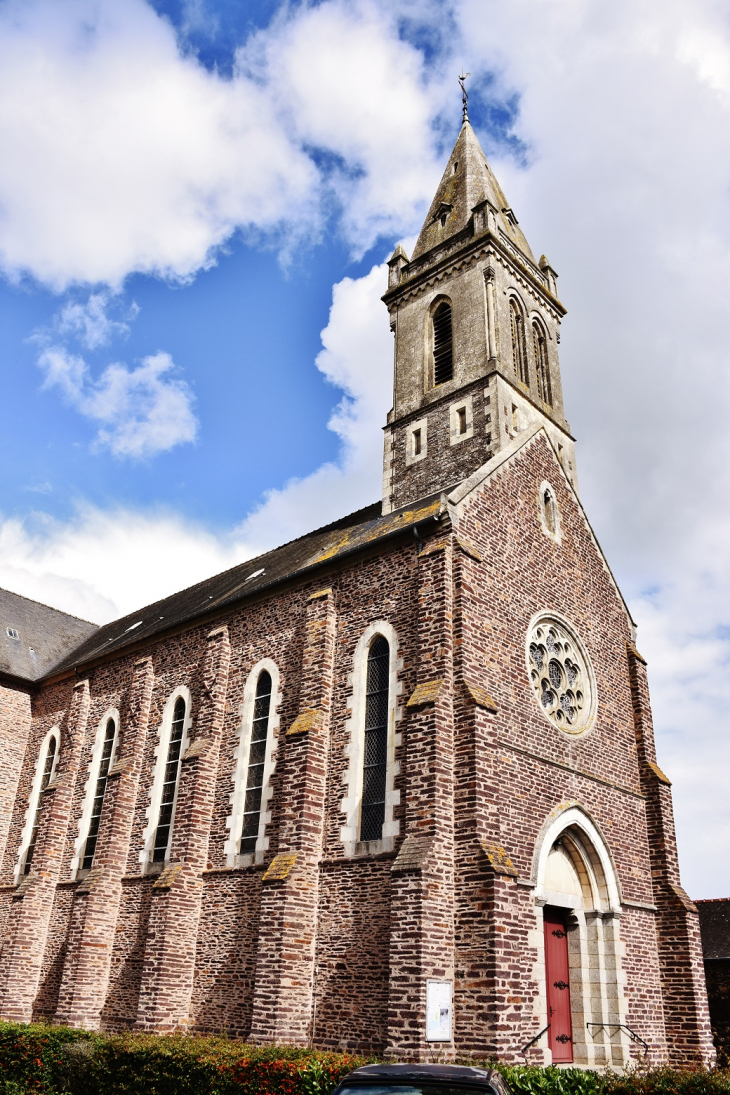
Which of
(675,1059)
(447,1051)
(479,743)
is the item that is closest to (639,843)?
(675,1059)

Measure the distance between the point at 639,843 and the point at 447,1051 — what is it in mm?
7408

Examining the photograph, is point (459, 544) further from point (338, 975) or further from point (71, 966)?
point (71, 966)

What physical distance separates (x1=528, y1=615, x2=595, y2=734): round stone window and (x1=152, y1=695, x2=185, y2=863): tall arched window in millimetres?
8590

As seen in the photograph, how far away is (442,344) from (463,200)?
5.25 m

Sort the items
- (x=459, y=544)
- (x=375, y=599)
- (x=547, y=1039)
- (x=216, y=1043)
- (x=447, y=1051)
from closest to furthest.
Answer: (x=447, y=1051)
(x=216, y=1043)
(x=547, y=1039)
(x=459, y=544)
(x=375, y=599)

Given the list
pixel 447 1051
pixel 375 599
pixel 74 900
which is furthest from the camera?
pixel 74 900

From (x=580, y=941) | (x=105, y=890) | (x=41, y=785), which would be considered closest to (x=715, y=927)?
(x=580, y=941)

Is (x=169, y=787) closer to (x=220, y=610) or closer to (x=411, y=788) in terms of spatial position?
(x=220, y=610)

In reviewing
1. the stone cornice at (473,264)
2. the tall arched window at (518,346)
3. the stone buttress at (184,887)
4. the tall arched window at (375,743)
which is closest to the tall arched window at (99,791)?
the stone buttress at (184,887)

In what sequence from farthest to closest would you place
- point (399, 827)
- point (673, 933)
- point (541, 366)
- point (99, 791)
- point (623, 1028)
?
point (541, 366), point (99, 791), point (673, 933), point (623, 1028), point (399, 827)

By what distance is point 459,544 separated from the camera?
15.4 metres

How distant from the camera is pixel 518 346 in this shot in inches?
914

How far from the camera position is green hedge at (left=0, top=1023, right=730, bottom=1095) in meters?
9.39

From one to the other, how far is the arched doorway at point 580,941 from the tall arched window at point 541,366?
12042 mm
